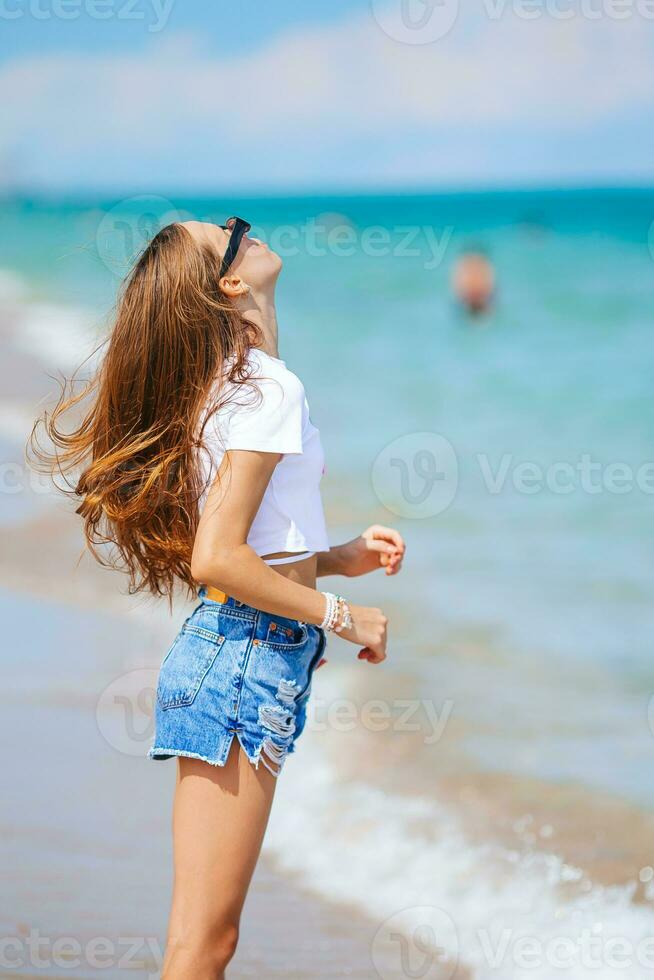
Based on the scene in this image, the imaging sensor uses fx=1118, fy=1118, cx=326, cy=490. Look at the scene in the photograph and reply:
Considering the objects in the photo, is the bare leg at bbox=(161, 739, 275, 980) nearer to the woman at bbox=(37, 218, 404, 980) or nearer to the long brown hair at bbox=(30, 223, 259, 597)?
the woman at bbox=(37, 218, 404, 980)

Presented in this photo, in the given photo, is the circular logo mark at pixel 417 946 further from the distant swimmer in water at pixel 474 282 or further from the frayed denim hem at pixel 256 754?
the distant swimmer in water at pixel 474 282

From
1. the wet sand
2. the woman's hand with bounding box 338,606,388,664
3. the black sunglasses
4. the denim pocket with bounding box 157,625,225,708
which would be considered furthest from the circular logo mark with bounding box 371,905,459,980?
the black sunglasses

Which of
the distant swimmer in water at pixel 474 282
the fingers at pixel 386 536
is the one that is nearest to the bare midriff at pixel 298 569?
the fingers at pixel 386 536

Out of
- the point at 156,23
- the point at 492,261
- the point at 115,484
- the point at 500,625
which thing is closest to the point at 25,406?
the point at 500,625

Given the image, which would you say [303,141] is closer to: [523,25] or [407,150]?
[407,150]

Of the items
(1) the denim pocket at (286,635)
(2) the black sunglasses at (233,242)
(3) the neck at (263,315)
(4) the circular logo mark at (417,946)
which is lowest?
(4) the circular logo mark at (417,946)

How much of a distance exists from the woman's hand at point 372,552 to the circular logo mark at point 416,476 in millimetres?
4520

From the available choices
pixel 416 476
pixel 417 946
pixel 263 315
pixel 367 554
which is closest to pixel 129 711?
pixel 417 946

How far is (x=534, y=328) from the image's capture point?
514 inches

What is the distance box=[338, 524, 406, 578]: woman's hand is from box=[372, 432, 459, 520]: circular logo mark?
14.8 feet

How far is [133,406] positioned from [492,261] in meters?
15.1

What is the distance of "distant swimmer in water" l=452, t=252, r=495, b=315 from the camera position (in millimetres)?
13883

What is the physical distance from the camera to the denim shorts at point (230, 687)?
5.82 ft

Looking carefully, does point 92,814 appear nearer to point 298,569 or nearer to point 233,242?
point 298,569
